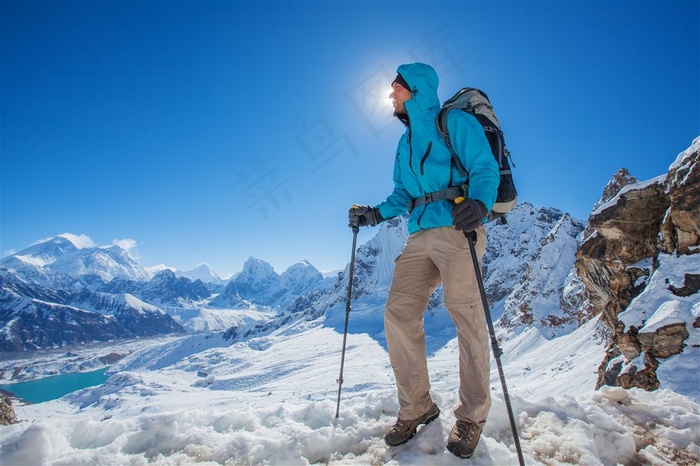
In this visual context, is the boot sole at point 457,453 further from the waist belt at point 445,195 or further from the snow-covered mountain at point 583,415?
the waist belt at point 445,195

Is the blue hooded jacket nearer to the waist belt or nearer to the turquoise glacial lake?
the waist belt

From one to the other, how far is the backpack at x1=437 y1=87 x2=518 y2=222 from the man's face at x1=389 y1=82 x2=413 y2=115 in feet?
1.68

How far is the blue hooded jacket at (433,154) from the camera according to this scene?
3088mm

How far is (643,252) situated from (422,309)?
1291 centimetres

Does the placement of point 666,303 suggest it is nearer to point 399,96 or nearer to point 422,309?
point 422,309

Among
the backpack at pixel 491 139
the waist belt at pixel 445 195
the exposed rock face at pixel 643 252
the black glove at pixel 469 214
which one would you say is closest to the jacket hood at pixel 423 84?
the backpack at pixel 491 139

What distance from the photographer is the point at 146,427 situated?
132 inches

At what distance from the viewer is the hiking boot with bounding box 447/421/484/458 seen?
2846mm

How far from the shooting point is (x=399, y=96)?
383 cm

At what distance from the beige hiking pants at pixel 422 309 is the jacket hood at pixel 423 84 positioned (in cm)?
136

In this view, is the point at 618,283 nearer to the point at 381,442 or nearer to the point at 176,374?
the point at 381,442

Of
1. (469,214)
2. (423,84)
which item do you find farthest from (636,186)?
(469,214)

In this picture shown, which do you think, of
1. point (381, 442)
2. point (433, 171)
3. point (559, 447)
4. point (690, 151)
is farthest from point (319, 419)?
point (690, 151)

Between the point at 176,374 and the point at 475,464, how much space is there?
17026 centimetres
